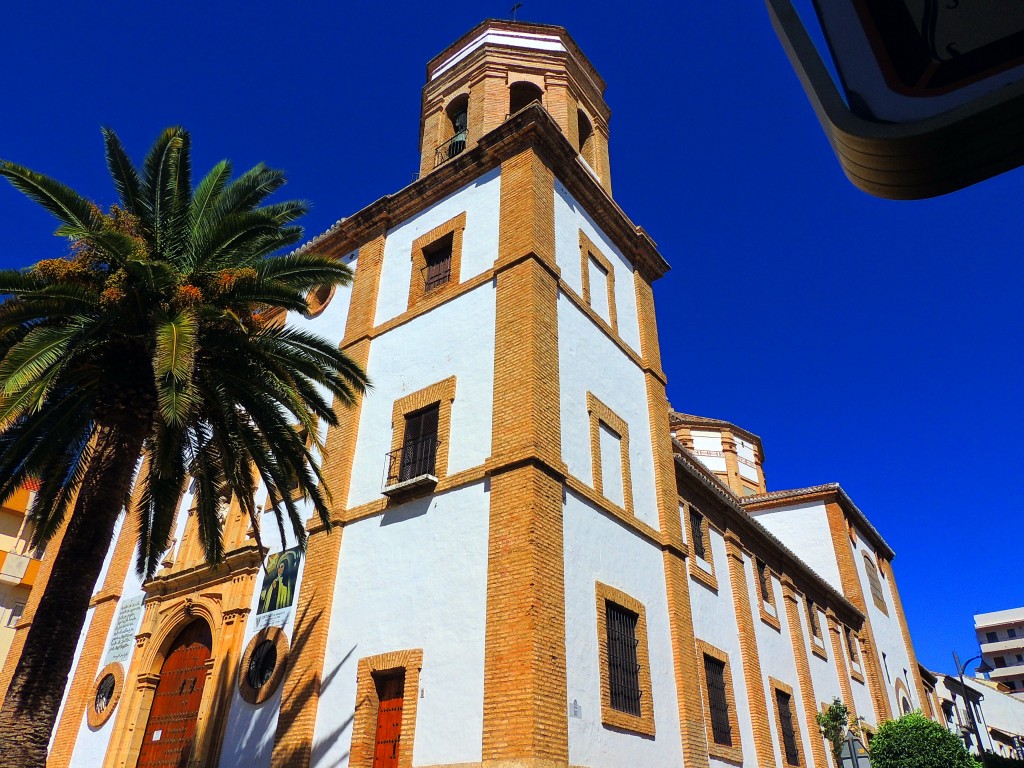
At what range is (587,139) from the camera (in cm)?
2023

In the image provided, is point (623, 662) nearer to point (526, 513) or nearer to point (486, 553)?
point (486, 553)

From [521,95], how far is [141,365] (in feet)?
43.6

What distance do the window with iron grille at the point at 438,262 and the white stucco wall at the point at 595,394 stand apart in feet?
9.43

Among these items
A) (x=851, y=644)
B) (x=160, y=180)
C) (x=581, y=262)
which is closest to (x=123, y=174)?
(x=160, y=180)

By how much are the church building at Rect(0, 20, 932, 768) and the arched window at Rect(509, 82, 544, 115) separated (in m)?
0.50

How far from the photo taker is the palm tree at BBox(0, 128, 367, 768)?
931cm

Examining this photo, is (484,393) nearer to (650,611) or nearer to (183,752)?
(650,611)

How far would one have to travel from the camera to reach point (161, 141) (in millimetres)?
11828

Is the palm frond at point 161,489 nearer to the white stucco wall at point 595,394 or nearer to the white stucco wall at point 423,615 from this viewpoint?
the white stucco wall at point 423,615

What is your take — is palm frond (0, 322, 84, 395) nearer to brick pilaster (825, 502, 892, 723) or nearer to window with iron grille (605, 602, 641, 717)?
window with iron grille (605, 602, 641, 717)

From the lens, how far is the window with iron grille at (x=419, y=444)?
42.9ft

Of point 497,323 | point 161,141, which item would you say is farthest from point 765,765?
point 161,141

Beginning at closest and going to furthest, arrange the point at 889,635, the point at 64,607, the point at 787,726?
1. the point at 64,607
2. the point at 787,726
3. the point at 889,635

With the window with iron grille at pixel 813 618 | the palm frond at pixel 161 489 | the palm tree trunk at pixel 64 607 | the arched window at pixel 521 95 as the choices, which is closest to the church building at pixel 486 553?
the arched window at pixel 521 95
